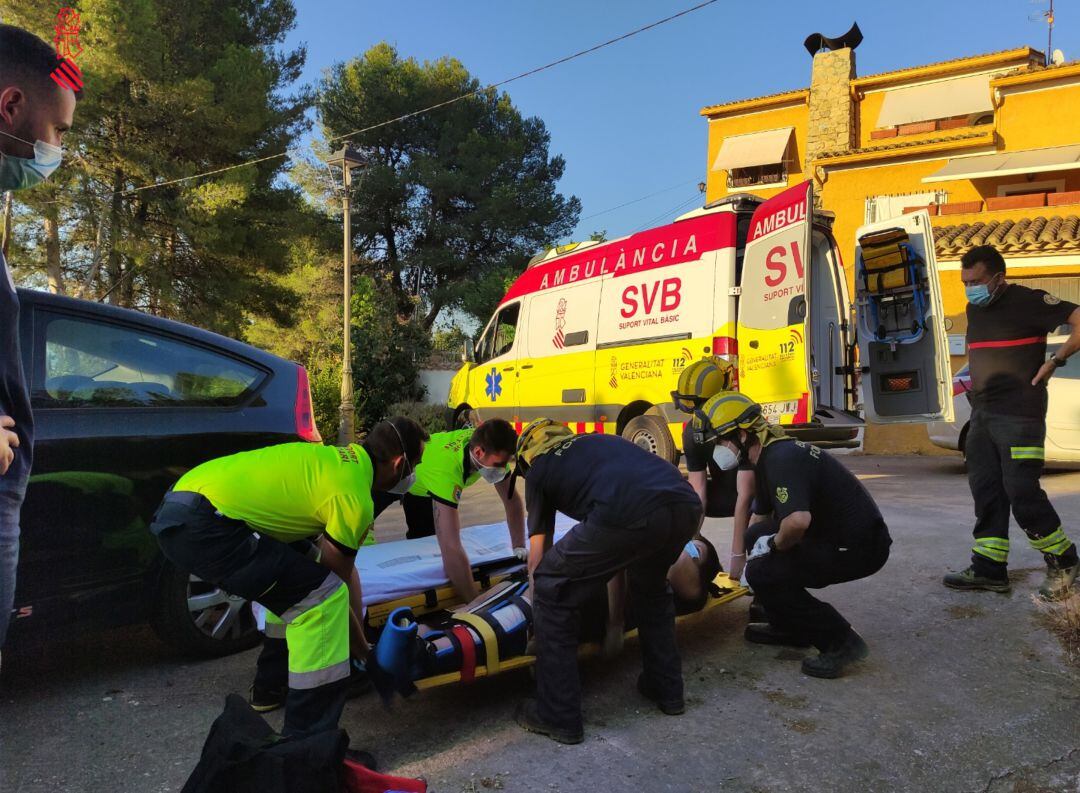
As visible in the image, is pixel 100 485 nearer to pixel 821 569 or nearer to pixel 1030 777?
pixel 821 569

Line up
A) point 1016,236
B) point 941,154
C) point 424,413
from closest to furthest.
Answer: point 1016,236 → point 941,154 → point 424,413

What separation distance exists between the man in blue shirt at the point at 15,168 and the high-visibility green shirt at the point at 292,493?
1.24 meters

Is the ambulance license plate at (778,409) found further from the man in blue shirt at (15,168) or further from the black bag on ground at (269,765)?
the man in blue shirt at (15,168)

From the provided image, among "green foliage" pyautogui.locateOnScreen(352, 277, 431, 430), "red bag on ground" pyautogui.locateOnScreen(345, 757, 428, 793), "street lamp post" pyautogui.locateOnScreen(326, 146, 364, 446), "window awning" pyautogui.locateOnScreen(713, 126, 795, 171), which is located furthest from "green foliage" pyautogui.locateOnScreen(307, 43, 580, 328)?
"red bag on ground" pyautogui.locateOnScreen(345, 757, 428, 793)

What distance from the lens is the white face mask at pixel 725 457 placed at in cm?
334

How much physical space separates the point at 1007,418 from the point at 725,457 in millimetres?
1880

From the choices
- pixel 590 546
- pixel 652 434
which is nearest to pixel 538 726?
pixel 590 546

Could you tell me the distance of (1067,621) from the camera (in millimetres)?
3475

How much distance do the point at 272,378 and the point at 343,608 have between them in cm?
157

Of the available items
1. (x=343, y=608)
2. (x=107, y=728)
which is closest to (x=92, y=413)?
(x=107, y=728)

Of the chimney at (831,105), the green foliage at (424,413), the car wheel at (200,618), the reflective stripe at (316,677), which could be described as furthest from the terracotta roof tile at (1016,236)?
the reflective stripe at (316,677)

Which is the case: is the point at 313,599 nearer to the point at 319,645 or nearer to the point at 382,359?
the point at 319,645

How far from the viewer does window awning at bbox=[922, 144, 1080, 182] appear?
13562mm

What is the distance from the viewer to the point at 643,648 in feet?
9.77
